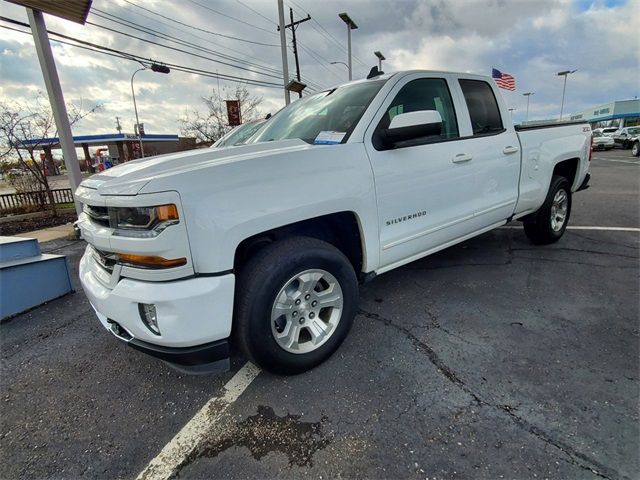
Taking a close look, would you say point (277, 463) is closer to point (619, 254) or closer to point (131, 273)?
point (131, 273)

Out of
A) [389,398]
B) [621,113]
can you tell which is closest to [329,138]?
[389,398]

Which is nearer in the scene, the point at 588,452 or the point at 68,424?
the point at 588,452

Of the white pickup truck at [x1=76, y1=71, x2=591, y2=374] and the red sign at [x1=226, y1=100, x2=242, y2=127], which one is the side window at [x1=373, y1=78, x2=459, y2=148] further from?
the red sign at [x1=226, y1=100, x2=242, y2=127]

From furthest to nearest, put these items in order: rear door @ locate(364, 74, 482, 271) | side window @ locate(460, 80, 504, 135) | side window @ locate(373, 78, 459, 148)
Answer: side window @ locate(460, 80, 504, 135) → side window @ locate(373, 78, 459, 148) → rear door @ locate(364, 74, 482, 271)

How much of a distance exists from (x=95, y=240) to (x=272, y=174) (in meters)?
1.11

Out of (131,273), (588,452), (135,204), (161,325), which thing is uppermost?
(135,204)

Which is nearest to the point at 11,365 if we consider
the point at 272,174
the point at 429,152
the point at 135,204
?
the point at 135,204

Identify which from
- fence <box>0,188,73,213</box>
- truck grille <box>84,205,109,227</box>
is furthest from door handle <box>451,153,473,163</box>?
fence <box>0,188,73,213</box>

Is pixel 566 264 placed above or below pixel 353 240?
below

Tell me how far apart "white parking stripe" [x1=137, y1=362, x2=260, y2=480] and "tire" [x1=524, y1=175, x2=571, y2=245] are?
4.01m

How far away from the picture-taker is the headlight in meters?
1.82

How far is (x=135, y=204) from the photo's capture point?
183 centimetres

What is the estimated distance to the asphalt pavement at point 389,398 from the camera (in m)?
1.83

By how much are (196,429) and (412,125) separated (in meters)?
2.35
